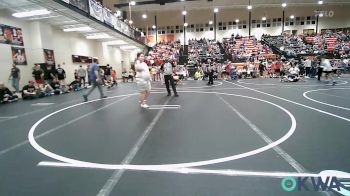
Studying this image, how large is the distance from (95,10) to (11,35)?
16.4ft

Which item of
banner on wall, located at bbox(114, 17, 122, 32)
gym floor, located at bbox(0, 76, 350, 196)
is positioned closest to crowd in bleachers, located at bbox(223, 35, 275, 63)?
banner on wall, located at bbox(114, 17, 122, 32)

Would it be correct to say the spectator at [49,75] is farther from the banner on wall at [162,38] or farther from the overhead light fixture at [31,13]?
the banner on wall at [162,38]

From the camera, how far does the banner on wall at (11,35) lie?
1246 cm

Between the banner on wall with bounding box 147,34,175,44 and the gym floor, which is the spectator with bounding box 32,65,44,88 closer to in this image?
the gym floor

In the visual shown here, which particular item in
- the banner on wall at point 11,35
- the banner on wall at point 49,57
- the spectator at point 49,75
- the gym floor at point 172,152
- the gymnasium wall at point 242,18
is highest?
the gymnasium wall at point 242,18

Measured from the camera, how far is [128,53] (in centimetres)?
3428

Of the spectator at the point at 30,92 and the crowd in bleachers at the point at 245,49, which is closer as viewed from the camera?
the spectator at the point at 30,92

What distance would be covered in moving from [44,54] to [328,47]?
105 feet

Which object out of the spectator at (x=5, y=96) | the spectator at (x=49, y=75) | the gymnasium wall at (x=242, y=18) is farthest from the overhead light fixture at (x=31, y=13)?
the gymnasium wall at (x=242, y=18)

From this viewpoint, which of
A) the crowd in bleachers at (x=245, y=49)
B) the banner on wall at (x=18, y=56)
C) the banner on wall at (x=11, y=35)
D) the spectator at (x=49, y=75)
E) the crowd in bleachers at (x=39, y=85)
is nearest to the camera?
the crowd in bleachers at (x=39, y=85)

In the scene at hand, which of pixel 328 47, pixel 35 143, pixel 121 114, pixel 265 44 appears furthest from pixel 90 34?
pixel 328 47

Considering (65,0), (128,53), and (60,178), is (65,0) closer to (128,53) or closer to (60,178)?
(60,178)

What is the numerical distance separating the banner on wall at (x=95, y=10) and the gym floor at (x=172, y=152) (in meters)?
10.7

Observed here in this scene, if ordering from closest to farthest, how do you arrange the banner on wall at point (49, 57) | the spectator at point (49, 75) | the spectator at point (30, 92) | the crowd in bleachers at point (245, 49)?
the spectator at point (30, 92) → the spectator at point (49, 75) → the banner on wall at point (49, 57) → the crowd in bleachers at point (245, 49)
